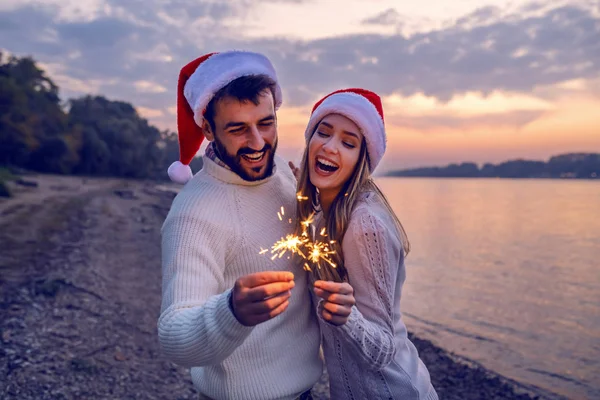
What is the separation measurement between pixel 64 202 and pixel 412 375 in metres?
30.0

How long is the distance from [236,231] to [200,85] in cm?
98

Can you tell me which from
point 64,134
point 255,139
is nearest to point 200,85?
point 255,139

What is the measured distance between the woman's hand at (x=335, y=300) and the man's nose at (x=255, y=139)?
1056mm

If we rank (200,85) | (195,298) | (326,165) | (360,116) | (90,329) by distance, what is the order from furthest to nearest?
(90,329), (360,116), (326,165), (200,85), (195,298)

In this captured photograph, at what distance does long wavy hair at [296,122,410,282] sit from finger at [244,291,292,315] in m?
1.11

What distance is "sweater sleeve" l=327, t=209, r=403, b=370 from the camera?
2959 mm

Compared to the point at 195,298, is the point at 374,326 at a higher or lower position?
lower

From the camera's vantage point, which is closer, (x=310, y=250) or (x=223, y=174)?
(x=223, y=174)

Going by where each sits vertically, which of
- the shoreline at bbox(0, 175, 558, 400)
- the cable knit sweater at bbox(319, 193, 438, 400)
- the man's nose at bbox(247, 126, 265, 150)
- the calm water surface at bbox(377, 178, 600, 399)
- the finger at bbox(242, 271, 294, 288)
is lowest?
the calm water surface at bbox(377, 178, 600, 399)

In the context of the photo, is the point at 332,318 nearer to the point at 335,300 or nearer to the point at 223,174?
the point at 335,300

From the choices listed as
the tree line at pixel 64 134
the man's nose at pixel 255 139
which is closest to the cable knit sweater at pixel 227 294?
the man's nose at pixel 255 139

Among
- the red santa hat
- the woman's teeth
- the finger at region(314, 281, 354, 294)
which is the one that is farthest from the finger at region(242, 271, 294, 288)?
the red santa hat

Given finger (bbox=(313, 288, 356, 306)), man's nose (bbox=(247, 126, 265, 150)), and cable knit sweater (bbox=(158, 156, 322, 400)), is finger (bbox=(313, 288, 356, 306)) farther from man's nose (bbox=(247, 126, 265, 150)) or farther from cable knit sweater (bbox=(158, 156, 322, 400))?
man's nose (bbox=(247, 126, 265, 150))

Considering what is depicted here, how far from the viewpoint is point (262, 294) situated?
1.98 m
